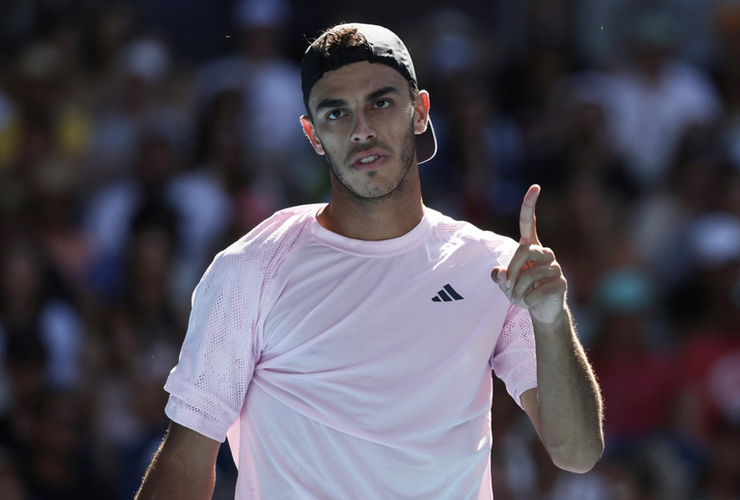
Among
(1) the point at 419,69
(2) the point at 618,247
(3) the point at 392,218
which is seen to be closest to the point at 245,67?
(1) the point at 419,69

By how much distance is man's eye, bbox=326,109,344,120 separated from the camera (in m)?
3.13

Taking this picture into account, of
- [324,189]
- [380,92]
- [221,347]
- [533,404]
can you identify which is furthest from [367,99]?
[324,189]

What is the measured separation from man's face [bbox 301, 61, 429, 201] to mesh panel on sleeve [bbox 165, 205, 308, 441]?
0.35 m

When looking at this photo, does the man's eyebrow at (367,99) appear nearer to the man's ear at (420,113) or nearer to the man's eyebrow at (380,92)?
the man's eyebrow at (380,92)

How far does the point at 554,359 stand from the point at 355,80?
89 cm

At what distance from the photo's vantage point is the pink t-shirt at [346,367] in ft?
9.69

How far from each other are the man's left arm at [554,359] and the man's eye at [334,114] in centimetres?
55

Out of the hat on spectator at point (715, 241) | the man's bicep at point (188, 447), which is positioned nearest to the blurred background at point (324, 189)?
the hat on spectator at point (715, 241)

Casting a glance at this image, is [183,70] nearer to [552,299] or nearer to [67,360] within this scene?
[67,360]

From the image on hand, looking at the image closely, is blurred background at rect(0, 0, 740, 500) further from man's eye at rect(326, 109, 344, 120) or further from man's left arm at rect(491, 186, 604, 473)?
man's eye at rect(326, 109, 344, 120)

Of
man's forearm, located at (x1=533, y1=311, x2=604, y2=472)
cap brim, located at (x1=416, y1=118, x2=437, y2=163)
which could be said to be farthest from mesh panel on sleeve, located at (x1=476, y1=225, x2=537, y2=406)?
cap brim, located at (x1=416, y1=118, x2=437, y2=163)

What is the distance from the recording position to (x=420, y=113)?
329 centimetres

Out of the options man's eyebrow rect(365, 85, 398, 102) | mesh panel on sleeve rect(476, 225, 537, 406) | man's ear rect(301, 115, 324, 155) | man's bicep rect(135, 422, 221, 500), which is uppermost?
man's eyebrow rect(365, 85, 398, 102)

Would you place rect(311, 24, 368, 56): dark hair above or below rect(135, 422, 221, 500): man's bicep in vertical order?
above
